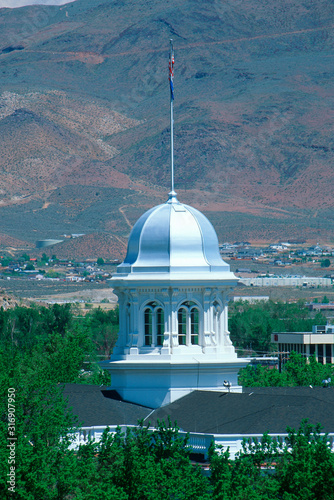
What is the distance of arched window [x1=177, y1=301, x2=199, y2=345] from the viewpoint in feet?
143

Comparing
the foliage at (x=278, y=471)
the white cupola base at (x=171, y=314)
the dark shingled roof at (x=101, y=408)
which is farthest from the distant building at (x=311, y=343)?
the foliage at (x=278, y=471)

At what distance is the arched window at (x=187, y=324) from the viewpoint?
1715 inches

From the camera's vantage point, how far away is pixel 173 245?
1727 inches

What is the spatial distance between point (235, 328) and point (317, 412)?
297ft

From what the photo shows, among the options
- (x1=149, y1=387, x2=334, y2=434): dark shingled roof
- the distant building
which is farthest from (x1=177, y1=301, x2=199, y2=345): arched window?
the distant building

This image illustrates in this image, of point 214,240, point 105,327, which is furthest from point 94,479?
point 105,327

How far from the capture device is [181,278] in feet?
141

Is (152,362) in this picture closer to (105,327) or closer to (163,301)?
Result: (163,301)

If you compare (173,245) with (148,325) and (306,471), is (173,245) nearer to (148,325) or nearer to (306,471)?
(148,325)

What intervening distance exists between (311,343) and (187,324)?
72108mm

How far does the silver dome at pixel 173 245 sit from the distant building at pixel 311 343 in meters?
70.2

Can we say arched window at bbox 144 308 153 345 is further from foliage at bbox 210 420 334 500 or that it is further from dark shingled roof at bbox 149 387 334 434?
foliage at bbox 210 420 334 500

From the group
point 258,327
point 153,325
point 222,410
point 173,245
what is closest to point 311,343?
point 258,327

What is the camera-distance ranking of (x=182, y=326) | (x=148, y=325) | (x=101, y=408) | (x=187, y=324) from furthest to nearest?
(x=182, y=326) < (x=148, y=325) < (x=187, y=324) < (x=101, y=408)
